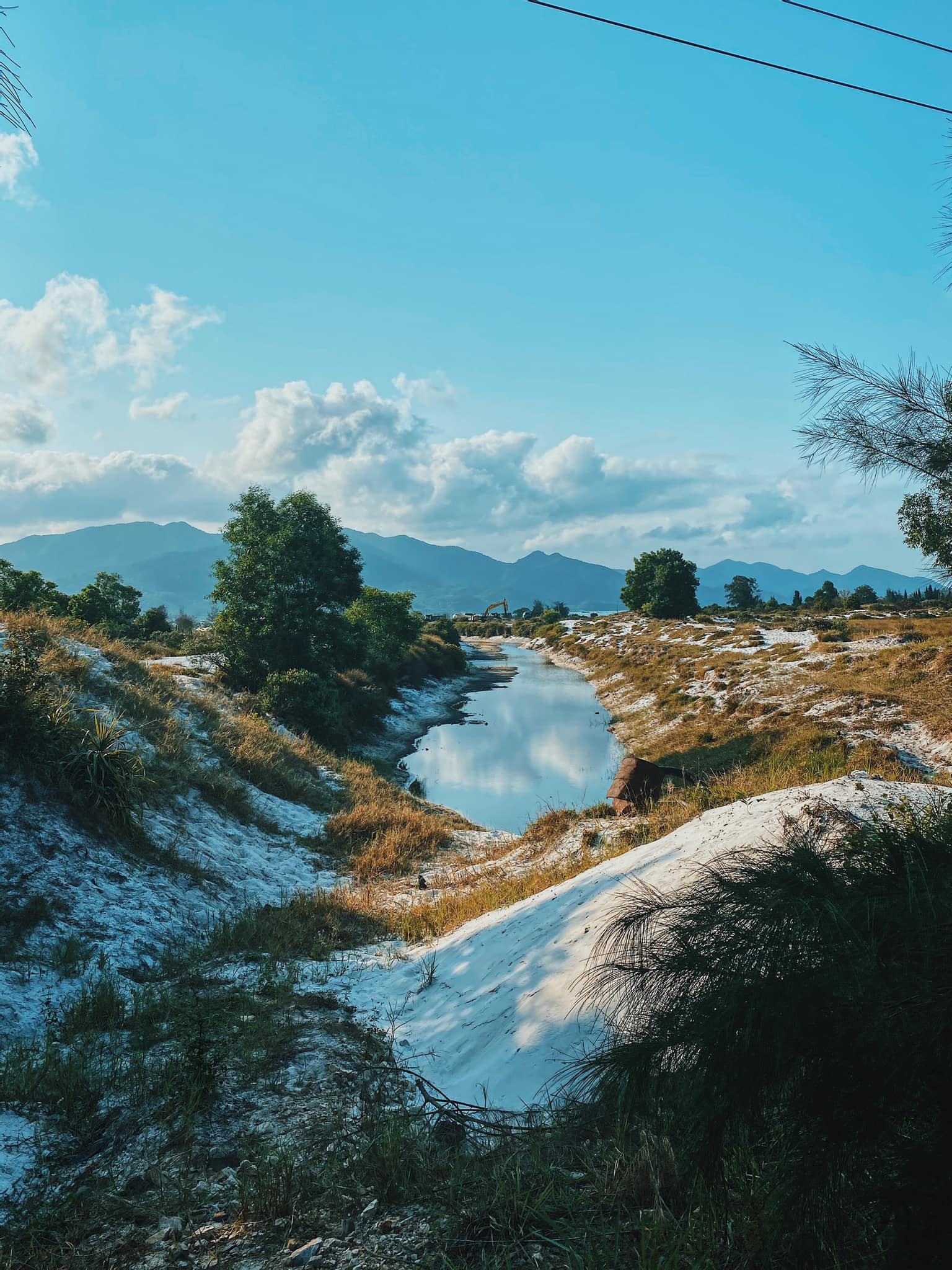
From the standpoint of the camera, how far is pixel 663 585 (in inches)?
3243

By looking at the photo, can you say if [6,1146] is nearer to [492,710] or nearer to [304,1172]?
[304,1172]

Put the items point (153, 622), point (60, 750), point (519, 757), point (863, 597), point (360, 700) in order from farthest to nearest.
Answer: point (863, 597) < point (153, 622) < point (360, 700) < point (519, 757) < point (60, 750)

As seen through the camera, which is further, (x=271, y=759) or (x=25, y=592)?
(x=25, y=592)

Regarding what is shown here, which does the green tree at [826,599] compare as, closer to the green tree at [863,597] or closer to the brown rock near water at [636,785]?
the green tree at [863,597]

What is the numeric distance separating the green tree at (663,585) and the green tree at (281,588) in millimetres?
55625

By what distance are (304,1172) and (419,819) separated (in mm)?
14681

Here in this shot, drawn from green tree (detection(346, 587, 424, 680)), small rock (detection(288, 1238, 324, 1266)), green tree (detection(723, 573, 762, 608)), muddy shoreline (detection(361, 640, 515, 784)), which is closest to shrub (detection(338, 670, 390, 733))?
muddy shoreline (detection(361, 640, 515, 784))

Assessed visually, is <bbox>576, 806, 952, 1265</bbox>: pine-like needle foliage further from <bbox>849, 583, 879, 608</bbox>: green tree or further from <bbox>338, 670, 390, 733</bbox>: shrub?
<bbox>849, 583, 879, 608</bbox>: green tree

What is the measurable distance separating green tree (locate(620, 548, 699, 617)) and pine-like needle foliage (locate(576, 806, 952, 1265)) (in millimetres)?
79964

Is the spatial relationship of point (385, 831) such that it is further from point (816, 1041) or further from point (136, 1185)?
point (816, 1041)

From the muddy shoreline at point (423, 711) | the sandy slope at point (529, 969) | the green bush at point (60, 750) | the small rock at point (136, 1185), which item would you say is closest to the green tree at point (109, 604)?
the muddy shoreline at point (423, 711)

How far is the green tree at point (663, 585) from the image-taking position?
81625 millimetres

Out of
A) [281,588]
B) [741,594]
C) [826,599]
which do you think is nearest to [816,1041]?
[281,588]

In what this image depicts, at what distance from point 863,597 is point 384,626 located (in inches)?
2124
